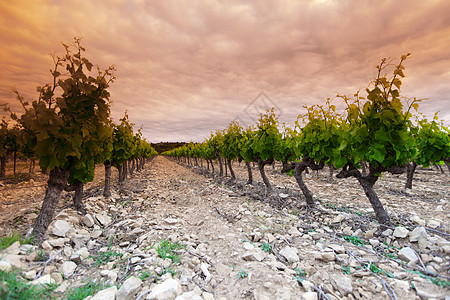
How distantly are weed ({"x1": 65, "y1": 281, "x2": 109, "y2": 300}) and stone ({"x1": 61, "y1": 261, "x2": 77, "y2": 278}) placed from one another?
0.51 m

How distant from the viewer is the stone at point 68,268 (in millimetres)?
3102

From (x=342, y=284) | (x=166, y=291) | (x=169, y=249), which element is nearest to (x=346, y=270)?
(x=342, y=284)

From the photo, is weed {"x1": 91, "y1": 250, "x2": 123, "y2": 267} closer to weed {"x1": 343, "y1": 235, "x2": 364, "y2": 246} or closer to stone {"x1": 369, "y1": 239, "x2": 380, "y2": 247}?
weed {"x1": 343, "y1": 235, "x2": 364, "y2": 246}

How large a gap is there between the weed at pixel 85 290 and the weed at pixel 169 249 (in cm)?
101

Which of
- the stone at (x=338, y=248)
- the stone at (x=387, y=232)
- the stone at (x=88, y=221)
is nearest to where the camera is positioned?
the stone at (x=338, y=248)

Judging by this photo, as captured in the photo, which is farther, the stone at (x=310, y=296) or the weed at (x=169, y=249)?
the weed at (x=169, y=249)

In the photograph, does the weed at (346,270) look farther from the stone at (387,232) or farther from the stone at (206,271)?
the stone at (206,271)

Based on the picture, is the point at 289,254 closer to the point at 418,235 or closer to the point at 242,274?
the point at 242,274

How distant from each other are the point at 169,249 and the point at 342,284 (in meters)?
2.94

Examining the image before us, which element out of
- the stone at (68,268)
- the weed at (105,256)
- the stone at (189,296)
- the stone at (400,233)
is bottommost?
the weed at (105,256)

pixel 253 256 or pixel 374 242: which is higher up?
pixel 374 242

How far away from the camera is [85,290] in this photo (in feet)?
8.82

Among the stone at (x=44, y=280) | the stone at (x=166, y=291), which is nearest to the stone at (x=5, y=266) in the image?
the stone at (x=44, y=280)

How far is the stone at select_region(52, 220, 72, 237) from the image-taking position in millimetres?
4254
